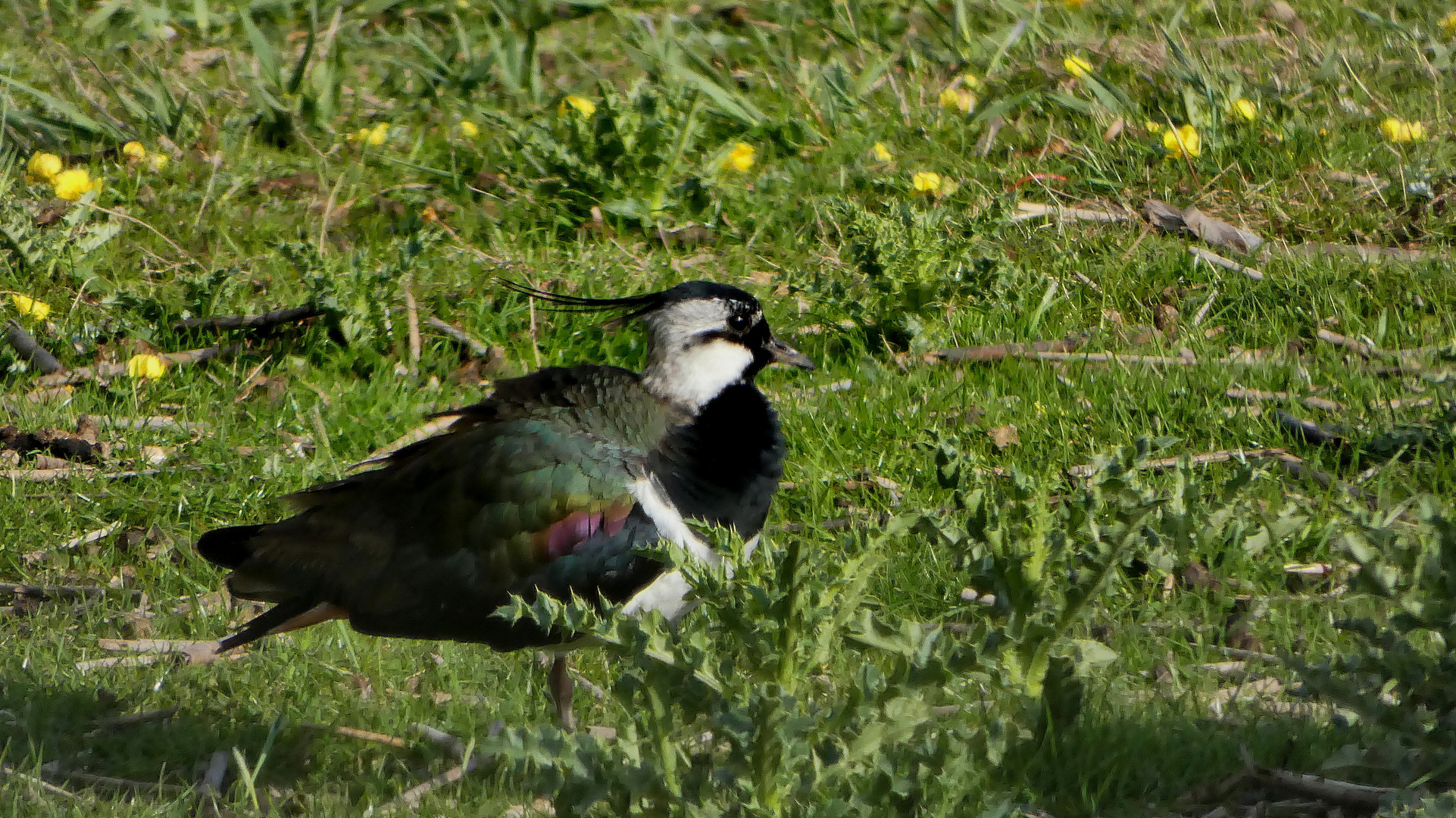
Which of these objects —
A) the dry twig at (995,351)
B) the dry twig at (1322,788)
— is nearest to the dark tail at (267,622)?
the dry twig at (1322,788)

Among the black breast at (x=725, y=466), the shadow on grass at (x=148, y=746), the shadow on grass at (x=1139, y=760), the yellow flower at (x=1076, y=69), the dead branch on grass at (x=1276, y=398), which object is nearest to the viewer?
the shadow on grass at (x=1139, y=760)

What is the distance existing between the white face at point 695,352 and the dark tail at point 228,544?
1.15 meters

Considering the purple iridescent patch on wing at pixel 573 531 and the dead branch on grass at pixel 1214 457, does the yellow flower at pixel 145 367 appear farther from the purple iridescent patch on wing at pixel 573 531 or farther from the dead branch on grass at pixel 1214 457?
the dead branch on grass at pixel 1214 457

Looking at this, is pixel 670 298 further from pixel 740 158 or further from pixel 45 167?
pixel 45 167

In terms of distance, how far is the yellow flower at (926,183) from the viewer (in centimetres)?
627

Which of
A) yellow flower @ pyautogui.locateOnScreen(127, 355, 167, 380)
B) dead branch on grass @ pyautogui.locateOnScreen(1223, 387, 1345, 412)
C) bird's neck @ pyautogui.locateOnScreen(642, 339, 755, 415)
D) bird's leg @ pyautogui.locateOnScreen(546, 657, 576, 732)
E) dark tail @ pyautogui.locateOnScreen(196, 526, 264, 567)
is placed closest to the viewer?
bird's leg @ pyautogui.locateOnScreen(546, 657, 576, 732)

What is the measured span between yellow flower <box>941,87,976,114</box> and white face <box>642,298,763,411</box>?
270cm

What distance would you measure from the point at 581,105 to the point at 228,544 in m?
2.94

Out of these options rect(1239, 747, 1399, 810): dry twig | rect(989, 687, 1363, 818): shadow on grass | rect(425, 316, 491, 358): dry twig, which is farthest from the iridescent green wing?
rect(425, 316, 491, 358): dry twig

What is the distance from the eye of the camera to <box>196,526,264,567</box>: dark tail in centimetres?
419

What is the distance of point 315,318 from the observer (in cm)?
579

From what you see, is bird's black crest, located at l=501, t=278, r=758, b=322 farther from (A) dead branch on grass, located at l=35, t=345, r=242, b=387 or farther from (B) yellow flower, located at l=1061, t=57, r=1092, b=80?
(B) yellow flower, located at l=1061, t=57, r=1092, b=80

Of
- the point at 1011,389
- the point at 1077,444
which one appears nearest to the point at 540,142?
the point at 1011,389

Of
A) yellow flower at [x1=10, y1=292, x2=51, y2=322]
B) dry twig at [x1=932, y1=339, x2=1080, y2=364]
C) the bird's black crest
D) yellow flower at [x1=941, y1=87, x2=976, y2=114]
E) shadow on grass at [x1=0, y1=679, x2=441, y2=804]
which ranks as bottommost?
yellow flower at [x1=10, y1=292, x2=51, y2=322]
